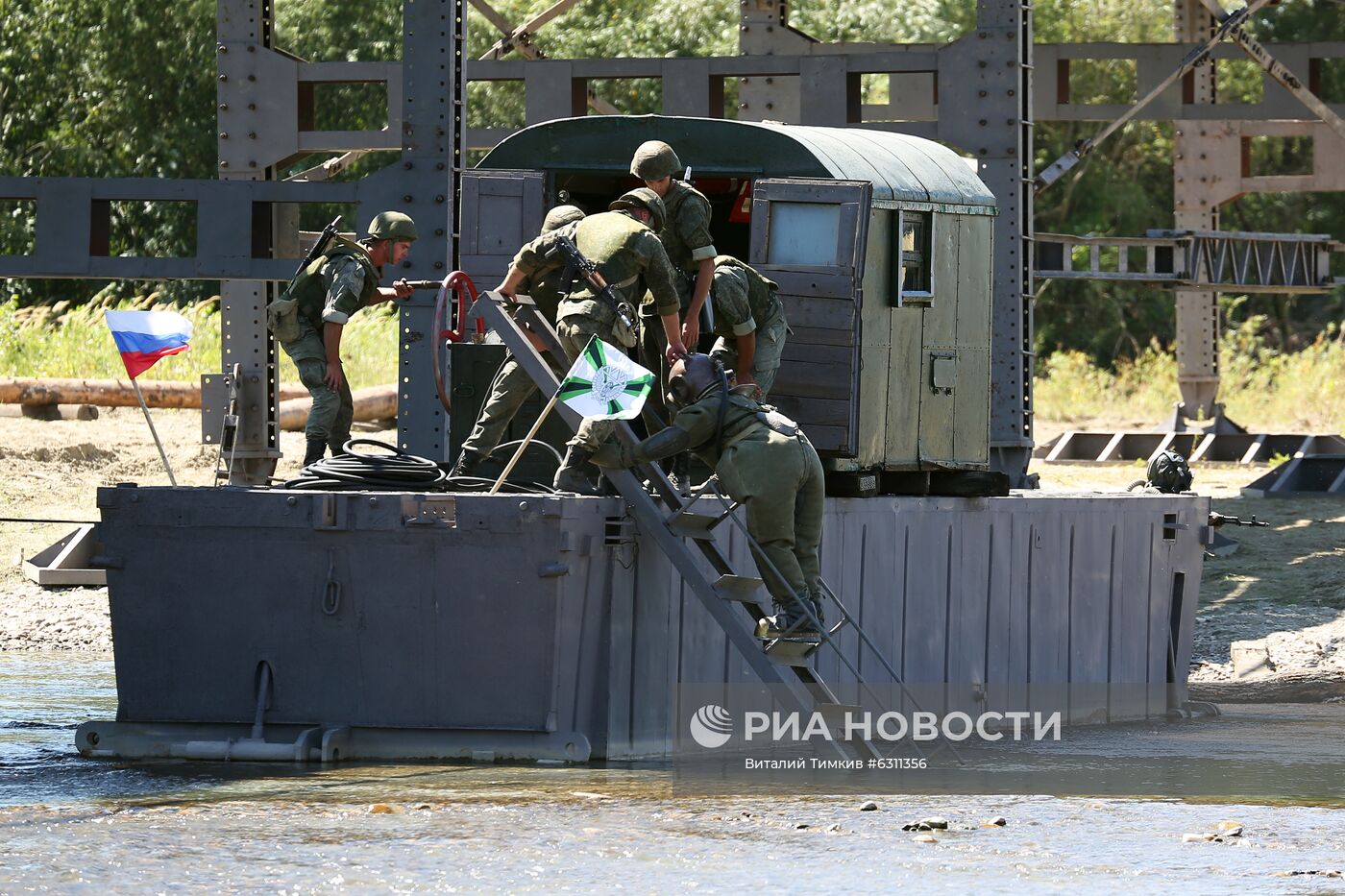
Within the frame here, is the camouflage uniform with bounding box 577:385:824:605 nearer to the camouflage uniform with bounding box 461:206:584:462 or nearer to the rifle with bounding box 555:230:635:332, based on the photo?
the rifle with bounding box 555:230:635:332

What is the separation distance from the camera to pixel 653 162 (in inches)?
464

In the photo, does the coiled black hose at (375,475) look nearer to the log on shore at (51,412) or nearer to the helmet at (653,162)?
the helmet at (653,162)

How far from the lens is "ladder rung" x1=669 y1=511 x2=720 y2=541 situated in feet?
35.2

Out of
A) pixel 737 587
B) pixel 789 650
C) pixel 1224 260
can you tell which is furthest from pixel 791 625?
pixel 1224 260

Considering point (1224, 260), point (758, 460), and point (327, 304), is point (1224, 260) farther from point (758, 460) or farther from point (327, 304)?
point (758, 460)

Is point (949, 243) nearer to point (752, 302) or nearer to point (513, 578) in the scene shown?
point (752, 302)

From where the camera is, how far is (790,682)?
35.5 ft

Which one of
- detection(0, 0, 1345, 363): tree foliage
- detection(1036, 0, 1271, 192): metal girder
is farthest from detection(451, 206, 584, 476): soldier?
detection(0, 0, 1345, 363): tree foliage

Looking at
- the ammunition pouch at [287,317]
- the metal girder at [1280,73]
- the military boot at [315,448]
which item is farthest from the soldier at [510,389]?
the metal girder at [1280,73]

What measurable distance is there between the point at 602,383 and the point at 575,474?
46 centimetres

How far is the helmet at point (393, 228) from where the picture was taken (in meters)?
13.6

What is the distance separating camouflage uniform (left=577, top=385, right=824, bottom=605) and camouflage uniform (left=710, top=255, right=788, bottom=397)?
920mm

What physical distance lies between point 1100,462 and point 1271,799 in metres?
15.6

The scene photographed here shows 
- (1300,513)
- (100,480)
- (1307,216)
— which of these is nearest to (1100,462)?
(1300,513)
